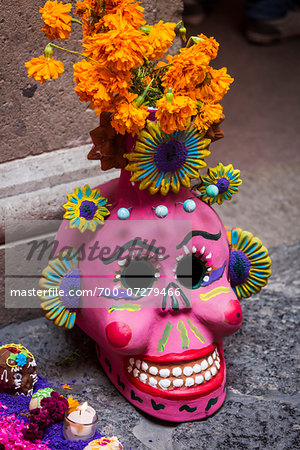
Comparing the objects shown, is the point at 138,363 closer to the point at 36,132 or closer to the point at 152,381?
the point at 152,381

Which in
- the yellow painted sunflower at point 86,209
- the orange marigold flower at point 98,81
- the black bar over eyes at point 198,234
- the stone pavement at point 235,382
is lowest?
the stone pavement at point 235,382

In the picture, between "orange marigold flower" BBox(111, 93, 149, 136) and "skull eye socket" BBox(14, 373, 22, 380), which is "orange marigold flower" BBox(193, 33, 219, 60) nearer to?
"orange marigold flower" BBox(111, 93, 149, 136)

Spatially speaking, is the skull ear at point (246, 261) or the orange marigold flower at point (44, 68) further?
the skull ear at point (246, 261)

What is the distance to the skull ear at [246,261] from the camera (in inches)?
71.9

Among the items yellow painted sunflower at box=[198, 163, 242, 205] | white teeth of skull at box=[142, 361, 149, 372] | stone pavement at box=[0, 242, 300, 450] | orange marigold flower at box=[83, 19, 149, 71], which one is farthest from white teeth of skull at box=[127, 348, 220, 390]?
orange marigold flower at box=[83, 19, 149, 71]

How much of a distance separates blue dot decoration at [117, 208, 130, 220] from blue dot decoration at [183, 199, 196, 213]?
132 mm

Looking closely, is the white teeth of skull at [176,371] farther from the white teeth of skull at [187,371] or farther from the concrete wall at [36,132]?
the concrete wall at [36,132]

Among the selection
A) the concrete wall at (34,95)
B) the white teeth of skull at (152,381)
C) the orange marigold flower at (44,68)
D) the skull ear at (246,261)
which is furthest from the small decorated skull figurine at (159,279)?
the concrete wall at (34,95)

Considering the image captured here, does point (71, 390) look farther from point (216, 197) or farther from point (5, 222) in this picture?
point (216, 197)

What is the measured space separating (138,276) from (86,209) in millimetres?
206

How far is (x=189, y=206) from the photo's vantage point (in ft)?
5.32

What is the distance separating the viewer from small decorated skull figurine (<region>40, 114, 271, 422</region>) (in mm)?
1607

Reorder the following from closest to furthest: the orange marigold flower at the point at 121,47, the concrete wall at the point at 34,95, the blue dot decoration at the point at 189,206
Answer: the orange marigold flower at the point at 121,47, the blue dot decoration at the point at 189,206, the concrete wall at the point at 34,95

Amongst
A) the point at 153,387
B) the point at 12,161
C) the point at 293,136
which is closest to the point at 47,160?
the point at 12,161
